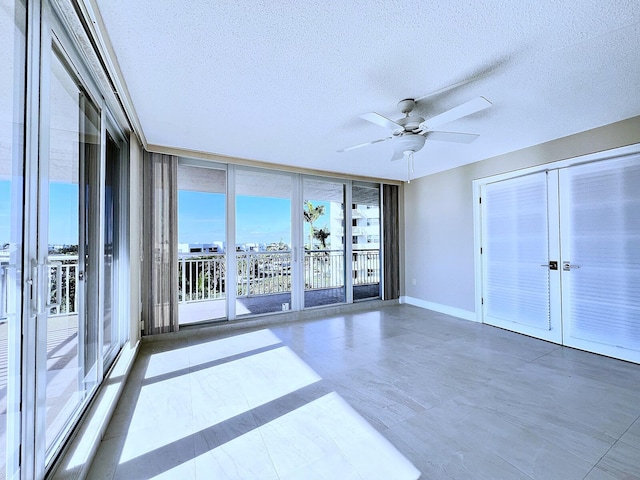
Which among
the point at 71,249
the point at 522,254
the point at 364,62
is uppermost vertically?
the point at 364,62

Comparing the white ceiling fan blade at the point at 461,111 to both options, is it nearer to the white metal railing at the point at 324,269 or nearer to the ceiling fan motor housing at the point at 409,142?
the ceiling fan motor housing at the point at 409,142

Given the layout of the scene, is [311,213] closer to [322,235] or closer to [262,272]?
[322,235]

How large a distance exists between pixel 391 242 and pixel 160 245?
3.98 m

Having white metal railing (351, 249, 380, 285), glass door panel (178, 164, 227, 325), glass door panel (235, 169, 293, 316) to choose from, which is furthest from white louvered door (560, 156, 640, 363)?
glass door panel (178, 164, 227, 325)

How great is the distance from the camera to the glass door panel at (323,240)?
16.1 ft

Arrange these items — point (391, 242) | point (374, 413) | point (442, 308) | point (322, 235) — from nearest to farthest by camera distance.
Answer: point (374, 413)
point (442, 308)
point (322, 235)
point (391, 242)

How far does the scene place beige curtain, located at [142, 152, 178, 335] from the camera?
3.55 metres

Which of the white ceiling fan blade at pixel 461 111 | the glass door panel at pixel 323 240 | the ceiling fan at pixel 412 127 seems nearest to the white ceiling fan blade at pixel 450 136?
the ceiling fan at pixel 412 127

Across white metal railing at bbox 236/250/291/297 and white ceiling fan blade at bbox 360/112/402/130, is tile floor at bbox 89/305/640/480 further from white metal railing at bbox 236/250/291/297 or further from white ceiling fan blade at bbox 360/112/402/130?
white ceiling fan blade at bbox 360/112/402/130

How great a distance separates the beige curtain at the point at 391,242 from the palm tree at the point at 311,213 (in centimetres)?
136

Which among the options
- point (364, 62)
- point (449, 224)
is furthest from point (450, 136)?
point (449, 224)

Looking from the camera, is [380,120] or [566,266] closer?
[380,120]

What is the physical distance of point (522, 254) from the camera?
3.80m

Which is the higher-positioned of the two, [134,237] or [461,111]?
[461,111]
